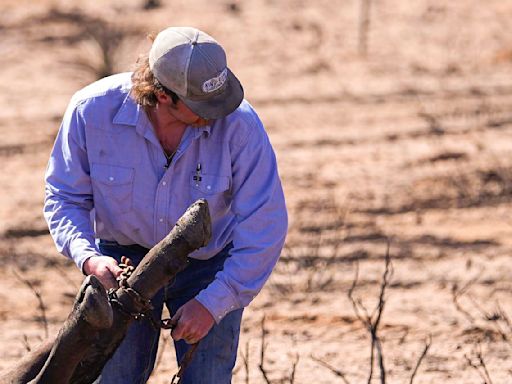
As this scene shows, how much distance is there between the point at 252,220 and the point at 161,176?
31 cm

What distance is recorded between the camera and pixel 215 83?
12.3 feet

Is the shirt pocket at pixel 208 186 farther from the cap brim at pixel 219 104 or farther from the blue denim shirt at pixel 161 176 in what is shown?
the cap brim at pixel 219 104

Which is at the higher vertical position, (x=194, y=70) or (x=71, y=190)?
(x=194, y=70)

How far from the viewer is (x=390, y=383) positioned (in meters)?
5.51

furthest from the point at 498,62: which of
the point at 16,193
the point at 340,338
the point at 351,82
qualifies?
the point at 340,338

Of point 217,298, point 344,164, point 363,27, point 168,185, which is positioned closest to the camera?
point 217,298

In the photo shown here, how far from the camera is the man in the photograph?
12.7 ft

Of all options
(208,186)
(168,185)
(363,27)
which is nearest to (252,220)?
(208,186)

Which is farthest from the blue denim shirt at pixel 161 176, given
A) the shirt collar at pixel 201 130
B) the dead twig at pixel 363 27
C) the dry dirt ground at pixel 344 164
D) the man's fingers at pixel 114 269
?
the dead twig at pixel 363 27

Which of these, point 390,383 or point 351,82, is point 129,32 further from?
point 390,383

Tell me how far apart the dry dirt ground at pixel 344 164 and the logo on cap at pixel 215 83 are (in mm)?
1714

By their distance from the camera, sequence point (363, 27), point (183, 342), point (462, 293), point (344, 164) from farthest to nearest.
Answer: point (363, 27) → point (344, 164) → point (462, 293) → point (183, 342)

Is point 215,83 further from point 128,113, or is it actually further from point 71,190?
point 71,190

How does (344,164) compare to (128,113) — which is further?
(344,164)
